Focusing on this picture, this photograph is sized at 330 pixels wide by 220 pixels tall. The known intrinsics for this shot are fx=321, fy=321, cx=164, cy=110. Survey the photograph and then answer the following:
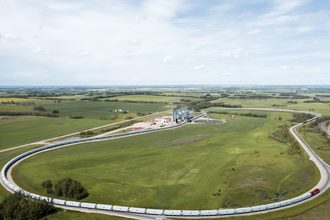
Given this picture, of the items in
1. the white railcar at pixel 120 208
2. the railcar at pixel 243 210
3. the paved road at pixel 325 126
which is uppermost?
the paved road at pixel 325 126

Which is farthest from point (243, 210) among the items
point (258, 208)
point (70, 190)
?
point (70, 190)

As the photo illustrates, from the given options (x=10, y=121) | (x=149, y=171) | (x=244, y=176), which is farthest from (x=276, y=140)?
(x=10, y=121)

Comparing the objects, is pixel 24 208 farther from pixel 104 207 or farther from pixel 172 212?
pixel 172 212

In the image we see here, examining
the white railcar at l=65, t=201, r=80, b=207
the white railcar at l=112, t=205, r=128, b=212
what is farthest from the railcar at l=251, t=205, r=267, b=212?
the white railcar at l=65, t=201, r=80, b=207

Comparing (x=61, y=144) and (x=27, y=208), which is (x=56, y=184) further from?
(x=61, y=144)

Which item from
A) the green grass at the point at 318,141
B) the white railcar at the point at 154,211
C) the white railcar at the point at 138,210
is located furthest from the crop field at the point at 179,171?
the green grass at the point at 318,141

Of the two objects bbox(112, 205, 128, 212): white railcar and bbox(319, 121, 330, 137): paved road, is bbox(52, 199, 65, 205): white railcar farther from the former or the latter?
bbox(319, 121, 330, 137): paved road

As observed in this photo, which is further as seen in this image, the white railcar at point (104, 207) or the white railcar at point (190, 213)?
the white railcar at point (104, 207)

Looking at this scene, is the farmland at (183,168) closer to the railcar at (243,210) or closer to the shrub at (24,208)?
the railcar at (243,210)
